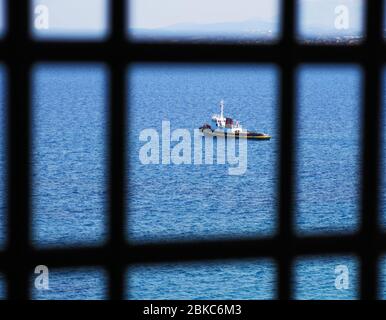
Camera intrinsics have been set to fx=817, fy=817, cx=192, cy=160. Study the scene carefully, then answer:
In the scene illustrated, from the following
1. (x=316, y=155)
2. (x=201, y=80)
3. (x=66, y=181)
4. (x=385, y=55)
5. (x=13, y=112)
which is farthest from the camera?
(x=201, y=80)

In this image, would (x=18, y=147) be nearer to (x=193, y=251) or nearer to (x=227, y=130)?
(x=193, y=251)

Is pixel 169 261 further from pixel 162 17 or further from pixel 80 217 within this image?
pixel 162 17

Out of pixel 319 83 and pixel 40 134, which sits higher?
pixel 319 83

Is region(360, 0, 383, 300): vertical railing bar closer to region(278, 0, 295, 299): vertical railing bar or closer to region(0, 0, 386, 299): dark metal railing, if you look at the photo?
region(0, 0, 386, 299): dark metal railing

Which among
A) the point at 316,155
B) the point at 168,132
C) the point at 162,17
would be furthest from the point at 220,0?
the point at 316,155

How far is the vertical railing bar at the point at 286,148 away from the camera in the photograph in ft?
3.79

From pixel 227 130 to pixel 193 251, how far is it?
27234 mm

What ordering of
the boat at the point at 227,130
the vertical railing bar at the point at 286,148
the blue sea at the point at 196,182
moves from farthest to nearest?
1. the boat at the point at 227,130
2. the blue sea at the point at 196,182
3. the vertical railing bar at the point at 286,148

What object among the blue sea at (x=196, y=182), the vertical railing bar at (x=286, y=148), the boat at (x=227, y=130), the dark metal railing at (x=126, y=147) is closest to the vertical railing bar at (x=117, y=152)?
the dark metal railing at (x=126, y=147)

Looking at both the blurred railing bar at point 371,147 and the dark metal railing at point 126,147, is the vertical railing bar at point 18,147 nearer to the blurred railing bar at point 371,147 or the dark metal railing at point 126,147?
the dark metal railing at point 126,147

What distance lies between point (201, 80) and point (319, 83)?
943cm

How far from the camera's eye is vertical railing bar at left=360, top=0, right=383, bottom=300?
1238 millimetres

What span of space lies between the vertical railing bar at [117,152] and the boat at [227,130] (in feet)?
86.7
